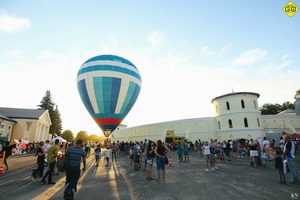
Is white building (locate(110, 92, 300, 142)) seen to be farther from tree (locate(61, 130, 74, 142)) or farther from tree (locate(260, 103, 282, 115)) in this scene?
tree (locate(61, 130, 74, 142))

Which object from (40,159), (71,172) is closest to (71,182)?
(71,172)

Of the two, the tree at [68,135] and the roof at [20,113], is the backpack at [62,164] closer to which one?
the roof at [20,113]

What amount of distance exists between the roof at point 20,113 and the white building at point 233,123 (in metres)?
30.1

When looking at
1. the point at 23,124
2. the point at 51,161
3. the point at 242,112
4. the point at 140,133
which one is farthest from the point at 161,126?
the point at 51,161

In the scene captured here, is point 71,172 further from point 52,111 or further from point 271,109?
point 271,109

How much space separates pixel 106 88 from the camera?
2312 cm

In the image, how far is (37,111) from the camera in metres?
40.2

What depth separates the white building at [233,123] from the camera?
119 feet

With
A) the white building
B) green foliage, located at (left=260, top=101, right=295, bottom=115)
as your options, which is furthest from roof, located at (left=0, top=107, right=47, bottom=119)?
green foliage, located at (left=260, top=101, right=295, bottom=115)

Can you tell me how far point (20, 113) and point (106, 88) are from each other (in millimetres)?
27146

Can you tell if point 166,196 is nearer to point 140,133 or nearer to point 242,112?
point 242,112

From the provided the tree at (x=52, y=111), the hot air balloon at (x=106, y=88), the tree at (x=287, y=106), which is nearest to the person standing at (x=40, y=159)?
the hot air balloon at (x=106, y=88)

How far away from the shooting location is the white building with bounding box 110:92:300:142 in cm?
3612

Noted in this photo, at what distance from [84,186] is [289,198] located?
276 inches
